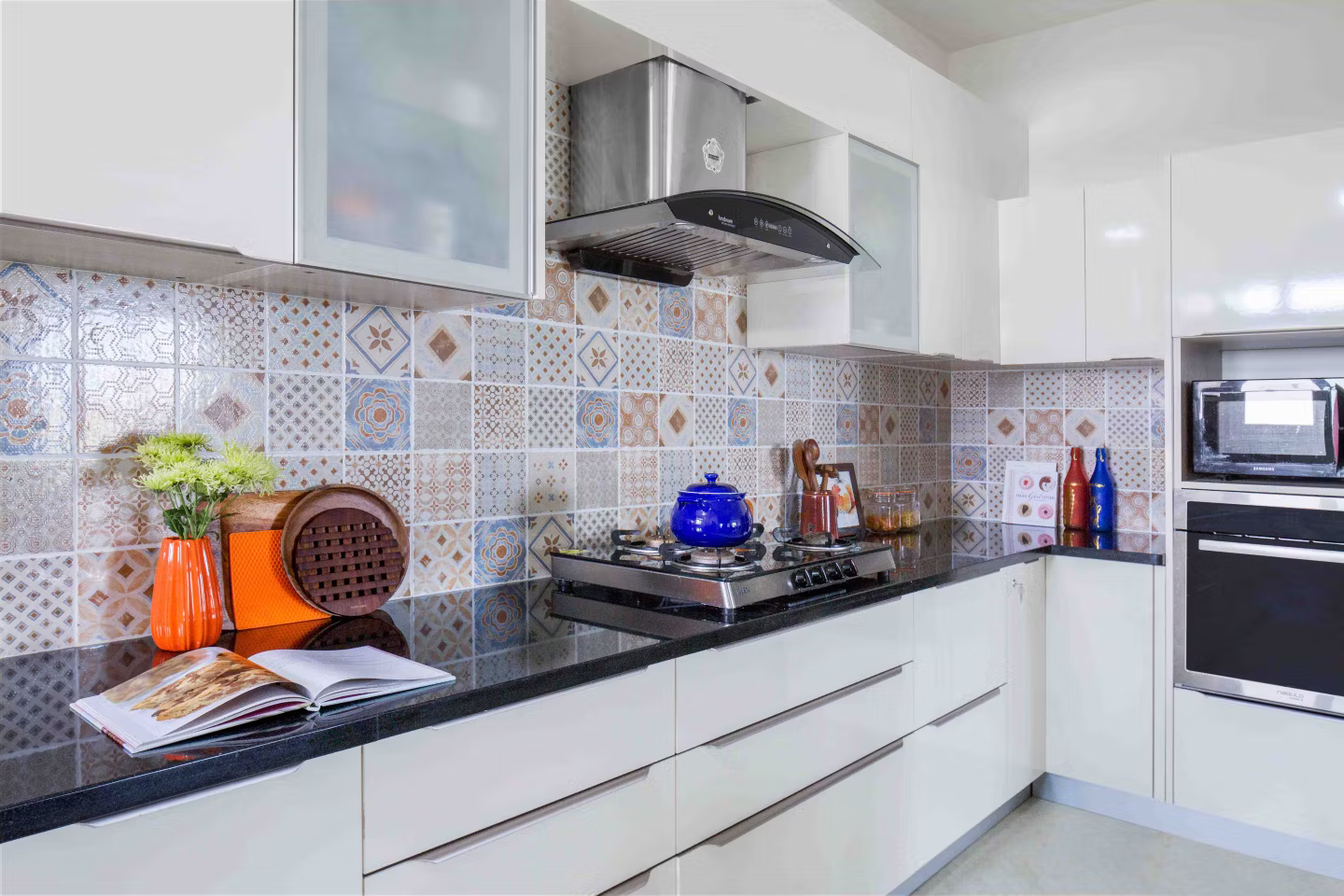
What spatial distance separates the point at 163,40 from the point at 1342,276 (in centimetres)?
288

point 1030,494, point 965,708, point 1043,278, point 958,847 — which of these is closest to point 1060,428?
point 1030,494

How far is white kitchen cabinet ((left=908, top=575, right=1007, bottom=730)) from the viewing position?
2312 mm

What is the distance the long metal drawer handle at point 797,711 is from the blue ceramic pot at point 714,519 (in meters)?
0.39

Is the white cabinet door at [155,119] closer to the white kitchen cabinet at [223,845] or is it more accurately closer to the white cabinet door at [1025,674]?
the white kitchen cabinet at [223,845]

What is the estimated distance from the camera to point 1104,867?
2.55 m

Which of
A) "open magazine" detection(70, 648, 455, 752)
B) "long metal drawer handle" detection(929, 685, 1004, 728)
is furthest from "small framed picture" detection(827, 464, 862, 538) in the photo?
"open magazine" detection(70, 648, 455, 752)

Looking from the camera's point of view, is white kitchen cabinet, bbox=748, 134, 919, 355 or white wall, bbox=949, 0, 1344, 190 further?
white wall, bbox=949, 0, 1344, 190

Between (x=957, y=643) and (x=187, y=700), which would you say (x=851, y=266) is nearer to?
(x=957, y=643)

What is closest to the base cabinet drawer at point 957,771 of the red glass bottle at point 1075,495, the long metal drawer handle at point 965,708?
the long metal drawer handle at point 965,708

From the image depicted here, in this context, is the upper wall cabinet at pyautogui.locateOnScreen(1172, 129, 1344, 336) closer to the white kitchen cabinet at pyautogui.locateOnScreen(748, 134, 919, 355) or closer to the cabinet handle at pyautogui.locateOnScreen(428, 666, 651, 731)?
the white kitchen cabinet at pyautogui.locateOnScreen(748, 134, 919, 355)

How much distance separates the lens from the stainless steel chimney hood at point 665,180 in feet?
6.41

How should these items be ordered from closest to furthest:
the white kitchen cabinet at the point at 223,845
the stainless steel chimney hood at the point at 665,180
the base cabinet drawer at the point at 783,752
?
the white kitchen cabinet at the point at 223,845, the base cabinet drawer at the point at 783,752, the stainless steel chimney hood at the point at 665,180

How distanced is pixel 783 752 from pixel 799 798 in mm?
133

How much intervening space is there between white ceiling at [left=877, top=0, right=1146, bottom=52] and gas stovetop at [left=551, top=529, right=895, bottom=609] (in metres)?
2.27
